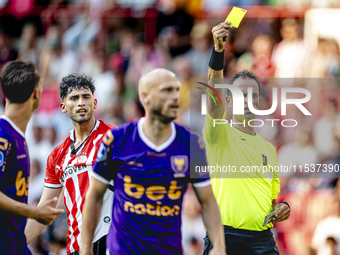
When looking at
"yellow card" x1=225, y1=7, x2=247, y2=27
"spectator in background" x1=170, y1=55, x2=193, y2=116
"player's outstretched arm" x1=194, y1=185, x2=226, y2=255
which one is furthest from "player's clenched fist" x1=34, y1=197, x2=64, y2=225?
"spectator in background" x1=170, y1=55, x2=193, y2=116

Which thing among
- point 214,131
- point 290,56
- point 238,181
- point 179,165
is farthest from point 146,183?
point 290,56

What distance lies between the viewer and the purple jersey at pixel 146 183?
3965mm

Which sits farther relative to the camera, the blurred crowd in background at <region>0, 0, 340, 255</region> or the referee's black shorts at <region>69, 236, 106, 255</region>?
the blurred crowd in background at <region>0, 0, 340, 255</region>

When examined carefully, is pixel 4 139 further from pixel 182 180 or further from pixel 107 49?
pixel 107 49

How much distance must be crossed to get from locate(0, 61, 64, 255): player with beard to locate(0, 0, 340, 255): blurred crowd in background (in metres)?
5.34

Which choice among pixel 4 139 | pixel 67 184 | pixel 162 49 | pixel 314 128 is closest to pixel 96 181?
pixel 4 139

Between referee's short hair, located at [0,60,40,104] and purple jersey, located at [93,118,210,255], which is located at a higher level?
referee's short hair, located at [0,60,40,104]

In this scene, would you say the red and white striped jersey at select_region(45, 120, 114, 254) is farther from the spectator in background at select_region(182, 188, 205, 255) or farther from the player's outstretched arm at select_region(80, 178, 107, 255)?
the spectator in background at select_region(182, 188, 205, 255)

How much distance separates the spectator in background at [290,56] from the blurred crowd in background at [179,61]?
0.02 metres

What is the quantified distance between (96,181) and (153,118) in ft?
2.37

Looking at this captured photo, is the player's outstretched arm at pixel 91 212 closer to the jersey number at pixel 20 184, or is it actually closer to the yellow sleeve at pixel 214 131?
the jersey number at pixel 20 184

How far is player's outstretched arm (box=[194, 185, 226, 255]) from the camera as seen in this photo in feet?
13.0

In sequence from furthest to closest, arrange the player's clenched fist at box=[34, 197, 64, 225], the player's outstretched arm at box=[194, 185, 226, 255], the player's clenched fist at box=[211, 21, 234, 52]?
the player's clenched fist at box=[211, 21, 234, 52] → the player's clenched fist at box=[34, 197, 64, 225] → the player's outstretched arm at box=[194, 185, 226, 255]

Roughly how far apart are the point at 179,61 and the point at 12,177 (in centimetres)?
768
